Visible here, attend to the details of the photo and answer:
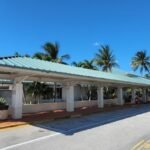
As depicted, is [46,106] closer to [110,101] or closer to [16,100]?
[16,100]

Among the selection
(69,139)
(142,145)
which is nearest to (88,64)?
(69,139)

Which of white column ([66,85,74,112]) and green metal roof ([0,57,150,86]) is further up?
green metal roof ([0,57,150,86])

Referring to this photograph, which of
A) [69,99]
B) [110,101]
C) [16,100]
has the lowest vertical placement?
[110,101]

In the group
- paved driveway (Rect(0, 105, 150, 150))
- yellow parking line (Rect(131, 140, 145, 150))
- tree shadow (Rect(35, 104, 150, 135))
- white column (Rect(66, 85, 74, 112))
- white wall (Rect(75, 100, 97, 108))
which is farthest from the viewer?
white wall (Rect(75, 100, 97, 108))

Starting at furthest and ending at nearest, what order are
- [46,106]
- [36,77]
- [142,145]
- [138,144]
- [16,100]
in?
[46,106]
[36,77]
[16,100]
[138,144]
[142,145]

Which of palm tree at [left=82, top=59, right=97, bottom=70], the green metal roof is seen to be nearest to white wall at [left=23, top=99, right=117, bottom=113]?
the green metal roof

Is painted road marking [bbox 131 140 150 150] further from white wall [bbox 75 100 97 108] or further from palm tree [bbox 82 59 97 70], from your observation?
palm tree [bbox 82 59 97 70]

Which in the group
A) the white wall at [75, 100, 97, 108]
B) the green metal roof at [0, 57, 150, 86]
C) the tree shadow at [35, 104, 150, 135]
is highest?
the green metal roof at [0, 57, 150, 86]

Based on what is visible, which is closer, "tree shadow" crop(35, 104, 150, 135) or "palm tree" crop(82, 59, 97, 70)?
"tree shadow" crop(35, 104, 150, 135)

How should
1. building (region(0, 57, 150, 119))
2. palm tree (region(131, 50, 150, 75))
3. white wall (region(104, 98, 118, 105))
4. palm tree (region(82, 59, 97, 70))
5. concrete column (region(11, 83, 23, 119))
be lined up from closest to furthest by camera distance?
building (region(0, 57, 150, 119)) → concrete column (region(11, 83, 23, 119)) → white wall (region(104, 98, 118, 105)) → palm tree (region(82, 59, 97, 70)) → palm tree (region(131, 50, 150, 75))

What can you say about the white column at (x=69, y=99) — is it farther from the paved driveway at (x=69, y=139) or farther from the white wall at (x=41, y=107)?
the paved driveway at (x=69, y=139)

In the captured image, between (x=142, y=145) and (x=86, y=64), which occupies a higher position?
(x=86, y=64)

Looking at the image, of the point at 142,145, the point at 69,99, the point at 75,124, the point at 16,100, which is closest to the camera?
the point at 142,145

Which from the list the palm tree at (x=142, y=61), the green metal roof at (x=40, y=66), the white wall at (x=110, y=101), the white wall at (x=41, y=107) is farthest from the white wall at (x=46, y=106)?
the palm tree at (x=142, y=61)
